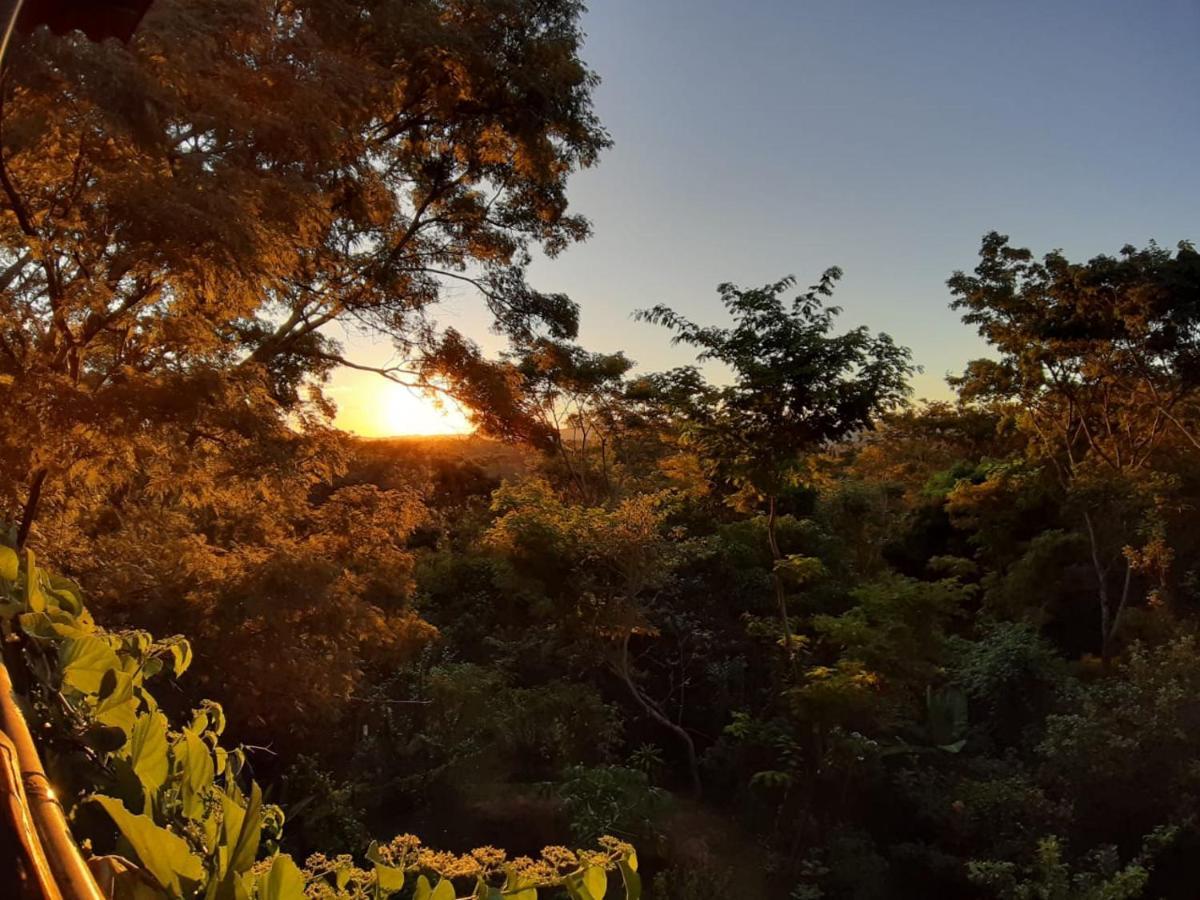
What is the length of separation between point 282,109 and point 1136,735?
778cm

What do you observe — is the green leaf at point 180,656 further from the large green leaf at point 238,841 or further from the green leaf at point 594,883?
the green leaf at point 594,883

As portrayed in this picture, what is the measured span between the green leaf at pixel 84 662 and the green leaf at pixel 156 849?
0.24 metres

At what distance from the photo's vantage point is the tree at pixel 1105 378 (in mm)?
8180

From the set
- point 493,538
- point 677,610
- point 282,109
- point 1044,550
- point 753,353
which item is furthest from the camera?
point 1044,550

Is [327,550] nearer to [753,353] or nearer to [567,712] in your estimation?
[567,712]

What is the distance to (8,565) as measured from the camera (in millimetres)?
771

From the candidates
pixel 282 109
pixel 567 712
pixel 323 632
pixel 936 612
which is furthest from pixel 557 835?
pixel 282 109

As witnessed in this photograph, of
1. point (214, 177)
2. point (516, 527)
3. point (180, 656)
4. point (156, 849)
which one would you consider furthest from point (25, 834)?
point (516, 527)

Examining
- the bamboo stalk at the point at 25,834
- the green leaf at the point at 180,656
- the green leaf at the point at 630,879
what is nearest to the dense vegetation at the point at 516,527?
the green leaf at the point at 180,656

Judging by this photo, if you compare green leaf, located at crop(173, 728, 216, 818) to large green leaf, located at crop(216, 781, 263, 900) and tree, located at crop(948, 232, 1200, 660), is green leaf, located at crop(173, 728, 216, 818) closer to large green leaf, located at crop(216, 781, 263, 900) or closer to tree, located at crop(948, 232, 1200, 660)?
large green leaf, located at crop(216, 781, 263, 900)

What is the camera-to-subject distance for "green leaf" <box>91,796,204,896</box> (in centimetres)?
52

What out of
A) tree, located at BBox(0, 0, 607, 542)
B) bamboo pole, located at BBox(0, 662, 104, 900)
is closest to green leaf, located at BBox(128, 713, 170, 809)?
bamboo pole, located at BBox(0, 662, 104, 900)

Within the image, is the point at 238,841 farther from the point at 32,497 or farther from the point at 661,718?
the point at 661,718

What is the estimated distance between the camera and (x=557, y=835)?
18.5 ft
